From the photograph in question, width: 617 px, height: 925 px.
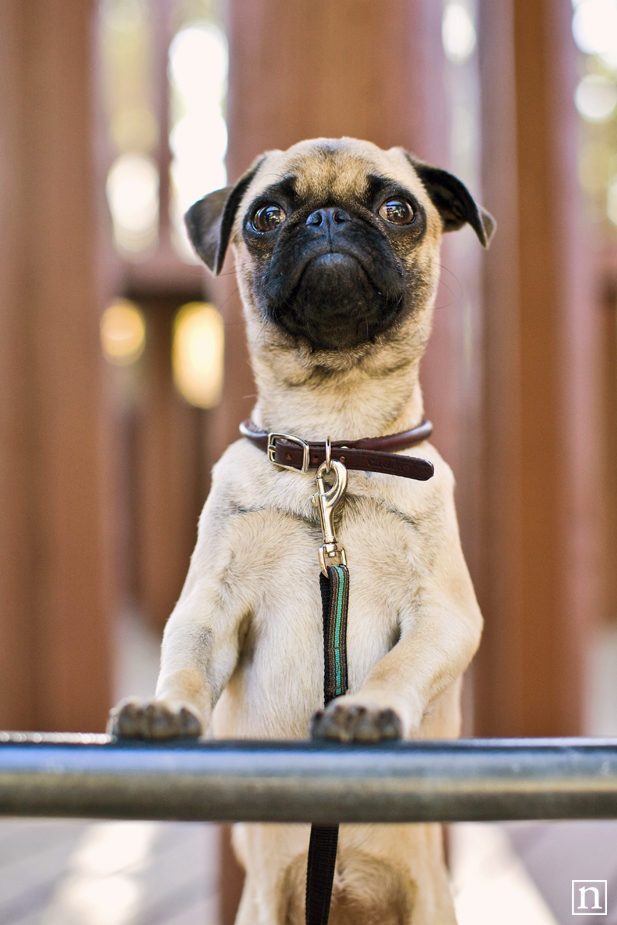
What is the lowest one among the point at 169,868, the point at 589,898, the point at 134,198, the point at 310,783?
the point at 169,868

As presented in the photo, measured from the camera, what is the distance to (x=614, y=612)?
1.76m

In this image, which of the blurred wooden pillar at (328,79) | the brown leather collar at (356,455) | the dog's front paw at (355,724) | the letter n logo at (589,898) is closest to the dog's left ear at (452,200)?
the blurred wooden pillar at (328,79)

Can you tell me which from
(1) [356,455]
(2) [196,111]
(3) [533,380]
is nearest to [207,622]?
(1) [356,455]

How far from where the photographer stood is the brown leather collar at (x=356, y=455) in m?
0.58

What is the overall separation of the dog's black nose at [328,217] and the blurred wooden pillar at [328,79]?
0.15 metres

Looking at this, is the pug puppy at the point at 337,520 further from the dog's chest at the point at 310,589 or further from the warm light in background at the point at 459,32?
the warm light in background at the point at 459,32

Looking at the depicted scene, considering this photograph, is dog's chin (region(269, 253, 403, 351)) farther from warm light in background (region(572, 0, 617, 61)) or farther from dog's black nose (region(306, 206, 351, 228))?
warm light in background (region(572, 0, 617, 61))

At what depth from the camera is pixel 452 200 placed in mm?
672

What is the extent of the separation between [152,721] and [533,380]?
25.1 inches

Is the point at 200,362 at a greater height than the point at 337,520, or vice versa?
the point at 200,362

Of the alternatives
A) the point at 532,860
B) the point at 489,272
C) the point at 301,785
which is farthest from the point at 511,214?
the point at 532,860

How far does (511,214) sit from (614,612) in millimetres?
1279

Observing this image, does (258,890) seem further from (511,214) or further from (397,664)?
(511,214)

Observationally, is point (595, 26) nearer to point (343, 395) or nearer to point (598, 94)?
point (598, 94)
